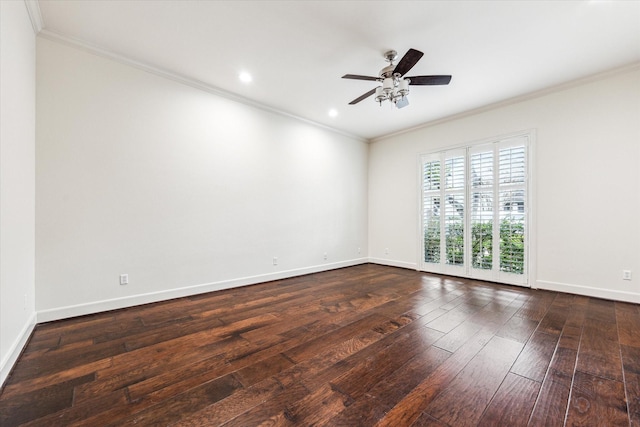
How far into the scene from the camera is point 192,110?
3.61 m

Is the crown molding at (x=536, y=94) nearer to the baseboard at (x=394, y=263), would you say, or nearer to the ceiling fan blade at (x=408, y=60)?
the ceiling fan blade at (x=408, y=60)

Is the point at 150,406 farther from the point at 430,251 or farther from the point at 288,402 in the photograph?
the point at 430,251

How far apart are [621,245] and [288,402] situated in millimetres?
4482

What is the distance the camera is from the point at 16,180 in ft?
6.72

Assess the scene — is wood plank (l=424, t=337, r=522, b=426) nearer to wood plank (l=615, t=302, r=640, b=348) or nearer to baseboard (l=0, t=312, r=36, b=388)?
wood plank (l=615, t=302, r=640, b=348)

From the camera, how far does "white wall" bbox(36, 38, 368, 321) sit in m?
2.71

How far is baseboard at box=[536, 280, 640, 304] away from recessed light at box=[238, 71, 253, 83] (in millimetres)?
5173

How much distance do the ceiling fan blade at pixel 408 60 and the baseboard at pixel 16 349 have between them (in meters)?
3.91

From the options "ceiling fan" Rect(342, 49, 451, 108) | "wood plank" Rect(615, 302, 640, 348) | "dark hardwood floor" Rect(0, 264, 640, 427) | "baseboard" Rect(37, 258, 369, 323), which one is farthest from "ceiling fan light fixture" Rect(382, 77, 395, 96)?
"baseboard" Rect(37, 258, 369, 323)

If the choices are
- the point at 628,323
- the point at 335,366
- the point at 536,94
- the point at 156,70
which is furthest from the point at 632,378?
the point at 156,70

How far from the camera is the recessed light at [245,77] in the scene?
3.46m

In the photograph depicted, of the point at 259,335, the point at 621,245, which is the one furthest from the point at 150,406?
the point at 621,245

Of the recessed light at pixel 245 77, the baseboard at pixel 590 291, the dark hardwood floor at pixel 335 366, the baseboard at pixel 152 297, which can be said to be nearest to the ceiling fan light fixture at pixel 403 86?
the recessed light at pixel 245 77

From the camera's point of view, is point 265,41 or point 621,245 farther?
point 621,245
